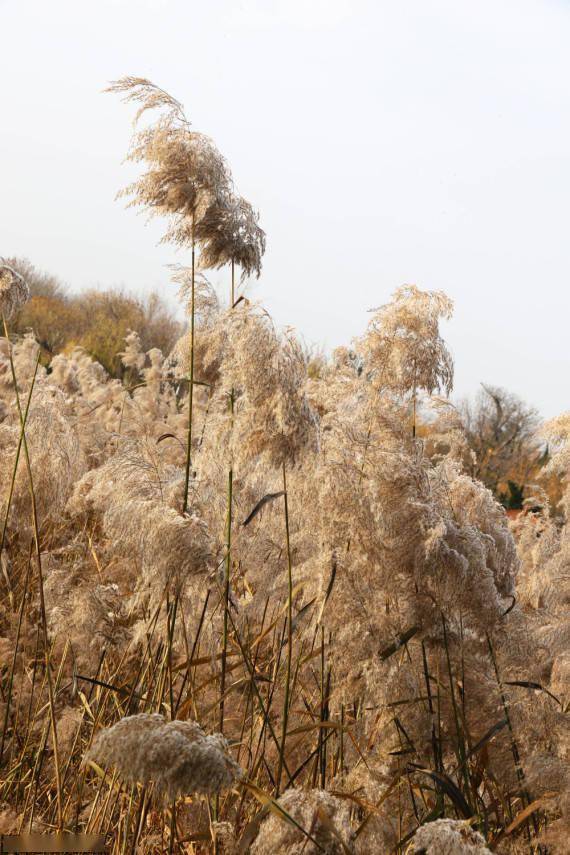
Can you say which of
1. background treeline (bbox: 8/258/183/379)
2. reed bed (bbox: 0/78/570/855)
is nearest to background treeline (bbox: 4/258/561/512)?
background treeline (bbox: 8/258/183/379)

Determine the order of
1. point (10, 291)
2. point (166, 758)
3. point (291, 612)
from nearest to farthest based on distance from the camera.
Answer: point (166, 758), point (291, 612), point (10, 291)

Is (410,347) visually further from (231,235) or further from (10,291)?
(10,291)

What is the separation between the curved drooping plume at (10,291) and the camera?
327cm

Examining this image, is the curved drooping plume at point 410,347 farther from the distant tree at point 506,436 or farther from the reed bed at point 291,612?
the distant tree at point 506,436

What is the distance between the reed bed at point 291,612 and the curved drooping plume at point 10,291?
0.5 inches

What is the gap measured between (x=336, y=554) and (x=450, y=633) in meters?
0.41

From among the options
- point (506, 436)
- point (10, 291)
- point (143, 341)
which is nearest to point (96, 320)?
point (143, 341)

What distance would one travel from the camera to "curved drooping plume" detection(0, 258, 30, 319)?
327cm

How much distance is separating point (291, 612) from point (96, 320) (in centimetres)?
4267

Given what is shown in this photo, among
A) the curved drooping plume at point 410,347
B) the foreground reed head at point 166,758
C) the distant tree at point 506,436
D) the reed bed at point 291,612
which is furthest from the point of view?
the distant tree at point 506,436

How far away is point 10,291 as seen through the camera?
3.27 m

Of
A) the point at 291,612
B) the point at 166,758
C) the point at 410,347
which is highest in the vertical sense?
the point at 410,347

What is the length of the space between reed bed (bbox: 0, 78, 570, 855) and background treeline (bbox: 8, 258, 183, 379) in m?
29.7

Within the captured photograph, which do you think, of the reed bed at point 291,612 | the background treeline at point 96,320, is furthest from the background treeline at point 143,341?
the reed bed at point 291,612
